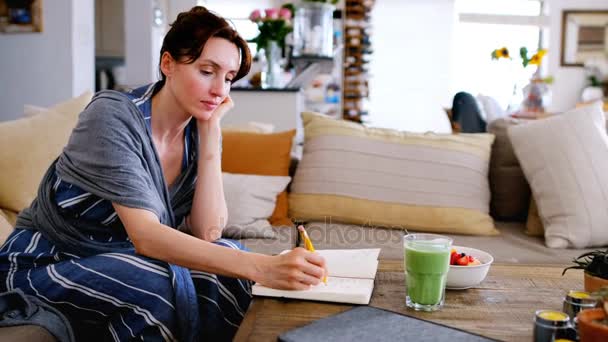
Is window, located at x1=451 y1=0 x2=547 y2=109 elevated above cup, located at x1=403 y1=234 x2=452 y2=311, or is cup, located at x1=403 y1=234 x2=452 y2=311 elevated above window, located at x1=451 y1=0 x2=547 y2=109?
window, located at x1=451 y1=0 x2=547 y2=109

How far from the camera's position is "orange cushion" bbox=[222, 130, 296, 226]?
246 centimetres

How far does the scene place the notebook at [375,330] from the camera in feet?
3.22

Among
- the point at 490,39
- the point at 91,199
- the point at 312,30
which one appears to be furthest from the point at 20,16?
the point at 490,39

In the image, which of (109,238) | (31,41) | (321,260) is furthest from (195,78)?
(31,41)

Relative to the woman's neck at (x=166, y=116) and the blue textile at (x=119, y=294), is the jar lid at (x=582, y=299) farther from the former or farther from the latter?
the woman's neck at (x=166, y=116)

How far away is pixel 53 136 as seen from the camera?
2.29 m

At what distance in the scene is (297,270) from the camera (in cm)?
119

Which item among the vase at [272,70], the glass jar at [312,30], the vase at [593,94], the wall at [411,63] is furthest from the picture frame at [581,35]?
the vase at [272,70]

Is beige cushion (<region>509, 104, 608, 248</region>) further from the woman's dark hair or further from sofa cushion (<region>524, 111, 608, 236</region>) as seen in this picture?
the woman's dark hair

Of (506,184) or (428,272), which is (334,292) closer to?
(428,272)

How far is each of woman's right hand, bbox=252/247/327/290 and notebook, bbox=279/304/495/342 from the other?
12cm

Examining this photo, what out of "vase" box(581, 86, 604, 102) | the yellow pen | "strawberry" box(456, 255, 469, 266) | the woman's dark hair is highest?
the woman's dark hair

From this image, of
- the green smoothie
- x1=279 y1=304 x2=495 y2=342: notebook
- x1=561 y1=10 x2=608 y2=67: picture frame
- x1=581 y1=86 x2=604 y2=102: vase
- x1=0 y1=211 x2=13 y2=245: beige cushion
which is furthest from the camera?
x1=561 y1=10 x2=608 y2=67: picture frame

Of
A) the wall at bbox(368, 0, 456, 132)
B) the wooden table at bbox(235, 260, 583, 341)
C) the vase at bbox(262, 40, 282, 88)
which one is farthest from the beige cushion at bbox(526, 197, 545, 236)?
the wall at bbox(368, 0, 456, 132)
